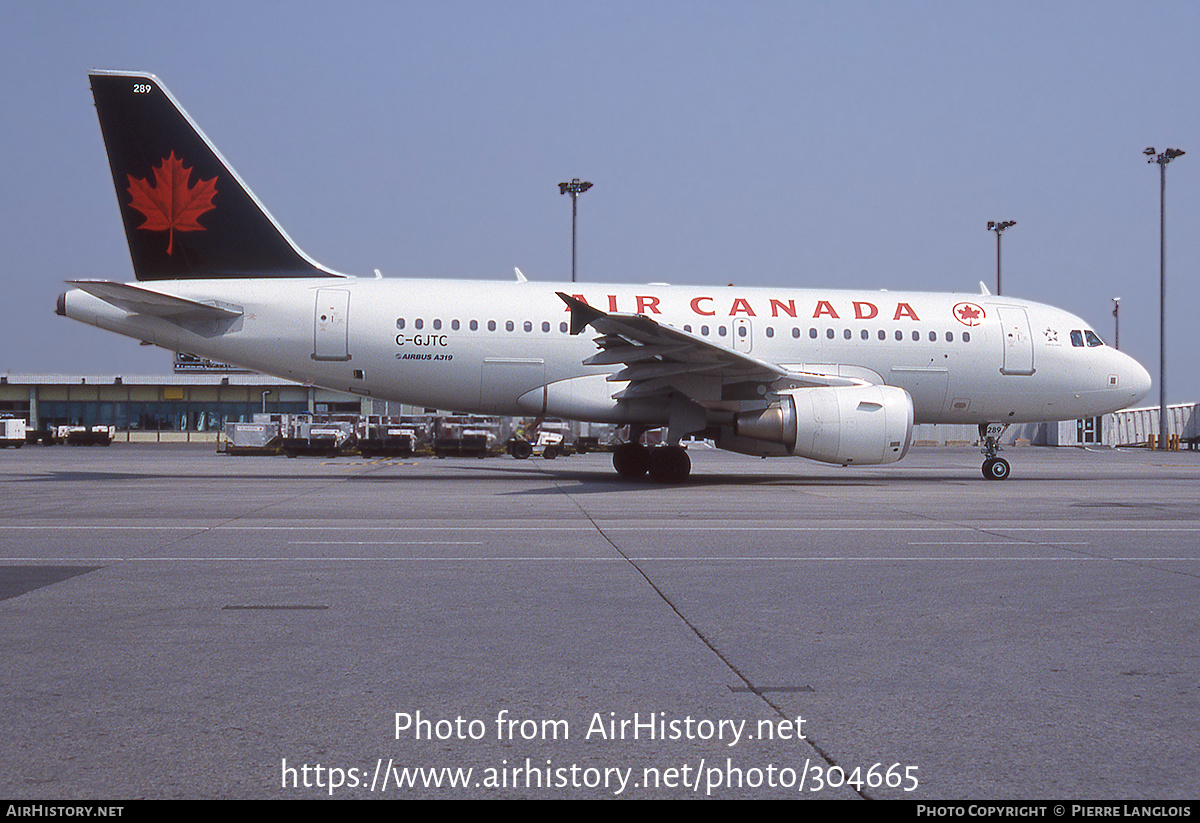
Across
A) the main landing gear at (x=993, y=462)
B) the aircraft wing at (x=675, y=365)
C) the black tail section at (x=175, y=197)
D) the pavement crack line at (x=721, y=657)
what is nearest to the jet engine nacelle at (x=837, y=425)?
the aircraft wing at (x=675, y=365)

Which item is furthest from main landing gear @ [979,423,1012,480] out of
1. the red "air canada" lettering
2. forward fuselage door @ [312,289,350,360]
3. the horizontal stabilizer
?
the horizontal stabilizer

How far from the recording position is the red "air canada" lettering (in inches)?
841

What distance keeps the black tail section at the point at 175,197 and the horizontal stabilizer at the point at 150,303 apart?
1085 mm

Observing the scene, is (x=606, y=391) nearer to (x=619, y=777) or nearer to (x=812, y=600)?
(x=812, y=600)

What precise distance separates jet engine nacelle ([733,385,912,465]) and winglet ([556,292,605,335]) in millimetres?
3596

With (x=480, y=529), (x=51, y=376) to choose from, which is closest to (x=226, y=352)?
(x=480, y=529)

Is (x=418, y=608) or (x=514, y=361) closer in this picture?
(x=418, y=608)

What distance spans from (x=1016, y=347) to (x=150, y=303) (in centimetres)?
1823

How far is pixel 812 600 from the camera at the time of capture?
712 centimetres

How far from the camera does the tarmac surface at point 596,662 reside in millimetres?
3580

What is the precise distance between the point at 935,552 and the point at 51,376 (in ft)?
302

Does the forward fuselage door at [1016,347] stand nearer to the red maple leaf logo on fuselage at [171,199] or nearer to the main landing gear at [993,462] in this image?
the main landing gear at [993,462]

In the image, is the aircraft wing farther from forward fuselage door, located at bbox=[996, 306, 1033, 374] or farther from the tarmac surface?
the tarmac surface

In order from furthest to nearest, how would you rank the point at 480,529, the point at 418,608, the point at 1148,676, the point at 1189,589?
the point at 480,529, the point at 1189,589, the point at 418,608, the point at 1148,676
